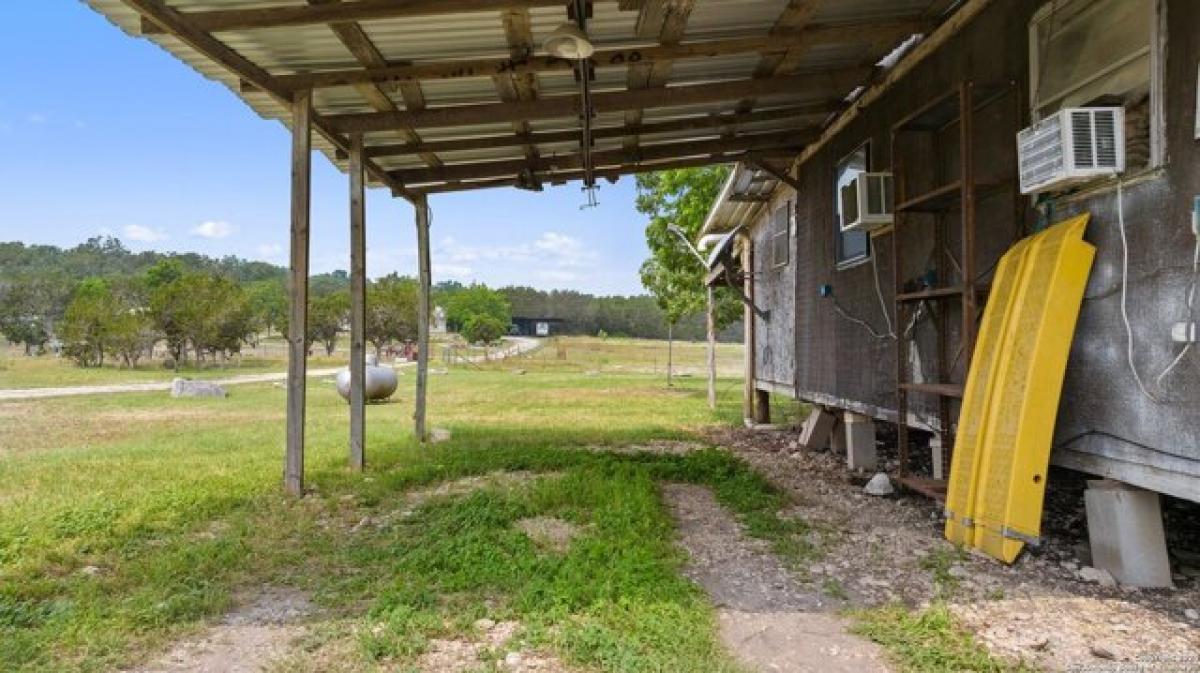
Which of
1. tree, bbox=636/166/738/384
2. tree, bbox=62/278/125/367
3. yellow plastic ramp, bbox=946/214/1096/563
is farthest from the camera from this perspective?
tree, bbox=62/278/125/367

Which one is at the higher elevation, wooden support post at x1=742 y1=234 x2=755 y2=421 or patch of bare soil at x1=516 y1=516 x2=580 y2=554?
wooden support post at x1=742 y1=234 x2=755 y2=421

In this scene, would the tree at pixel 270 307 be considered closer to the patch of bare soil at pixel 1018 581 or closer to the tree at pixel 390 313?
the tree at pixel 390 313

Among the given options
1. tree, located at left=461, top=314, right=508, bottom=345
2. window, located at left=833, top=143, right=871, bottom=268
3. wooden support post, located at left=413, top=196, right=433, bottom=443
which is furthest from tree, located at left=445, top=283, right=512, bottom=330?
window, located at left=833, top=143, right=871, bottom=268

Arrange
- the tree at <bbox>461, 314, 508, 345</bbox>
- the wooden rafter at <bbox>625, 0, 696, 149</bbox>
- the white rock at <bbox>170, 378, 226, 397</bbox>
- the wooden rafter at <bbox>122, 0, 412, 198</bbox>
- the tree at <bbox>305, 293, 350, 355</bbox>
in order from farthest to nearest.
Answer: the tree at <bbox>461, 314, 508, 345</bbox>
the tree at <bbox>305, 293, 350, 355</bbox>
the white rock at <bbox>170, 378, 226, 397</bbox>
the wooden rafter at <bbox>625, 0, 696, 149</bbox>
the wooden rafter at <bbox>122, 0, 412, 198</bbox>

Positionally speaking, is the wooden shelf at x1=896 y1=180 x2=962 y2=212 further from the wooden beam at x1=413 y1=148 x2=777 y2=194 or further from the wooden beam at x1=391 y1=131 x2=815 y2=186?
the wooden beam at x1=413 y1=148 x2=777 y2=194

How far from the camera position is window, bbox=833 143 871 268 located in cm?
658

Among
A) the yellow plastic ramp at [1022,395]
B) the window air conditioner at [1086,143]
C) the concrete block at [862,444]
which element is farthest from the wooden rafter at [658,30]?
the concrete block at [862,444]

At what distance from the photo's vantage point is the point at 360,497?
5.66 metres

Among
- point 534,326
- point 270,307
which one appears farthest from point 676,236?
point 534,326

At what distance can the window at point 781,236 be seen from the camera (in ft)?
30.3

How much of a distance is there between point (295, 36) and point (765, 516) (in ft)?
14.5

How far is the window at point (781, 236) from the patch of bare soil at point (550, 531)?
5.53 m

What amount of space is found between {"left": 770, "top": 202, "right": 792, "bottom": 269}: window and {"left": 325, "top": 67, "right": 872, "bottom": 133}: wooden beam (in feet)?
9.38

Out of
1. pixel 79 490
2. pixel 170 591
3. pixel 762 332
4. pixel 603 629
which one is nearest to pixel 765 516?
pixel 603 629
